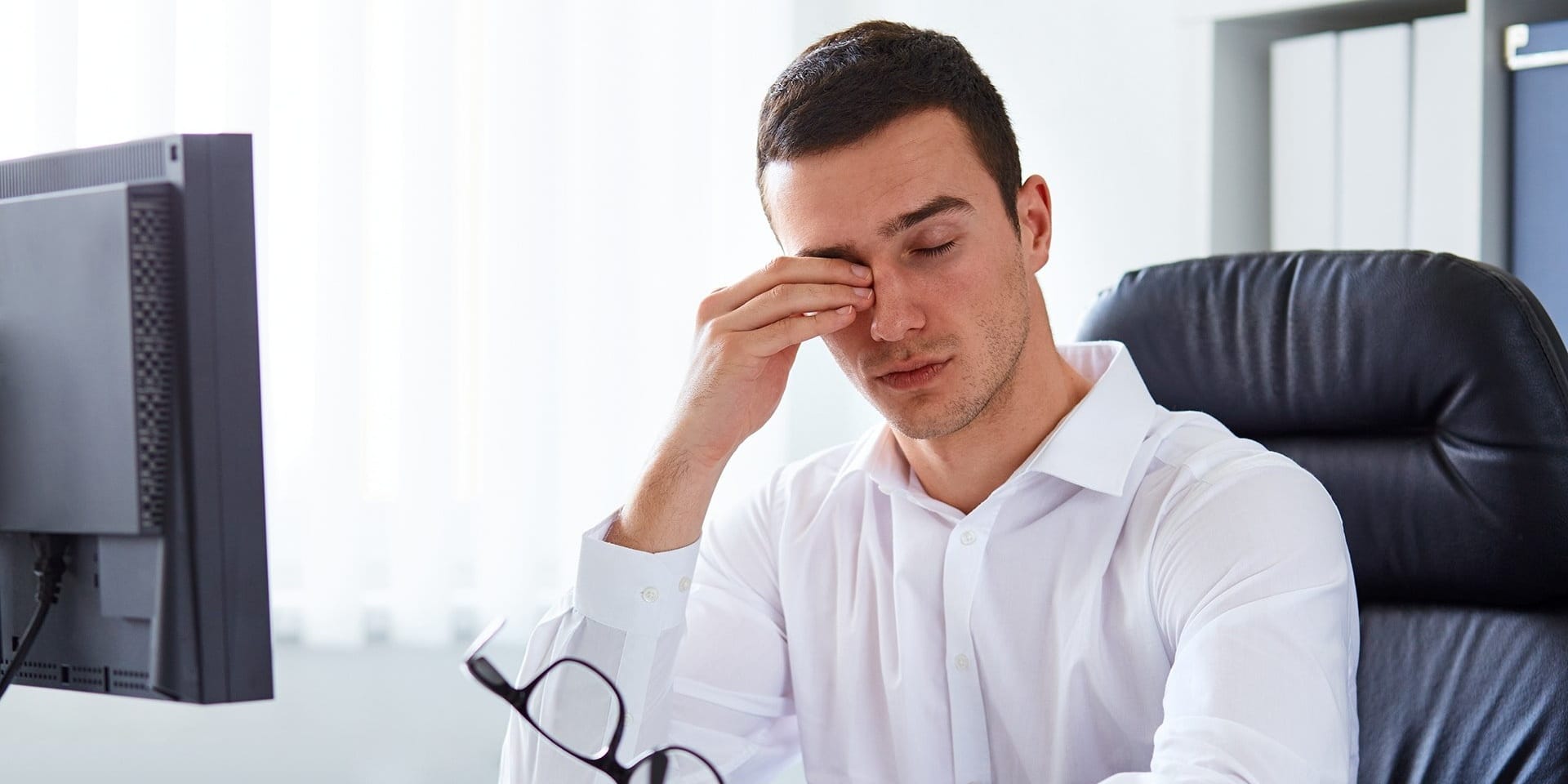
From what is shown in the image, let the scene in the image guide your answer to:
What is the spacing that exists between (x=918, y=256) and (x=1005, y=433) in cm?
21

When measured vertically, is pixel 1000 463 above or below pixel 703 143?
below

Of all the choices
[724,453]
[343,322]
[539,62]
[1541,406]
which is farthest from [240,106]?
[1541,406]

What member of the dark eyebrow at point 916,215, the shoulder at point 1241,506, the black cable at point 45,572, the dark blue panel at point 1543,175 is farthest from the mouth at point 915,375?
the dark blue panel at point 1543,175

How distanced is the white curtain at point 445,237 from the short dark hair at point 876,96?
83cm

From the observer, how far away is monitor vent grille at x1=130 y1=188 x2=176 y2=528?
2.75 ft

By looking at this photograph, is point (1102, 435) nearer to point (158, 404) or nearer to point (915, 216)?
point (915, 216)

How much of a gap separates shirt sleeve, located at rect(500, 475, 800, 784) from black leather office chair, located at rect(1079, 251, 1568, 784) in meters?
0.48

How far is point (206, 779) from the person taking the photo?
1.80 m

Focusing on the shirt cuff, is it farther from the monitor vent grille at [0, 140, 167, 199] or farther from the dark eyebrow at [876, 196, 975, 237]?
the monitor vent grille at [0, 140, 167, 199]

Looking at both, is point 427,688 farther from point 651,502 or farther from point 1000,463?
point 1000,463

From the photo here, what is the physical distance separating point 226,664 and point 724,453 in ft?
1.66

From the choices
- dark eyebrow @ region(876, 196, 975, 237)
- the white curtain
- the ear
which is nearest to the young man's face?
dark eyebrow @ region(876, 196, 975, 237)

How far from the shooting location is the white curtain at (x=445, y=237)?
1.81m

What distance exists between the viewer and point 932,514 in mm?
1316
